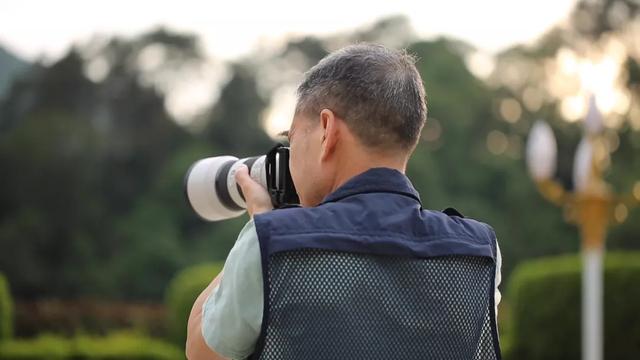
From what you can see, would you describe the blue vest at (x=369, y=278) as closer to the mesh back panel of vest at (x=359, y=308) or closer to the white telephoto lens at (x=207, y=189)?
the mesh back panel of vest at (x=359, y=308)

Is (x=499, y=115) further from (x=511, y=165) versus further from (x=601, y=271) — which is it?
(x=601, y=271)

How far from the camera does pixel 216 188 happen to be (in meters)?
1.99

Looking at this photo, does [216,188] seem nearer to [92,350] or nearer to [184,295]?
[184,295]

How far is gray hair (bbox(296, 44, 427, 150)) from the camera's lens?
1.71 m

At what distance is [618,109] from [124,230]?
1370cm

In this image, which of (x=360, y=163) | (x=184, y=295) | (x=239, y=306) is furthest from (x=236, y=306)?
(x=184, y=295)

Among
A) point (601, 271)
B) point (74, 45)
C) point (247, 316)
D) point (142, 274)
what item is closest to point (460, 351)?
point (247, 316)

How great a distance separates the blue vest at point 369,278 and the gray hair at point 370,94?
0.21ft

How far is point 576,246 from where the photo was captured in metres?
32.4

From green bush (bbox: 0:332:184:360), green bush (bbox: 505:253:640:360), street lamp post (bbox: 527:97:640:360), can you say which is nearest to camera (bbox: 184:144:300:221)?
street lamp post (bbox: 527:97:640:360)

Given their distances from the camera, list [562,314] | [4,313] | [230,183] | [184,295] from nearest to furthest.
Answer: [230,183], [562,314], [184,295], [4,313]

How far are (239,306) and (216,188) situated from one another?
0.39 meters

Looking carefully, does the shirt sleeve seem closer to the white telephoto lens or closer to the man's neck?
the man's neck

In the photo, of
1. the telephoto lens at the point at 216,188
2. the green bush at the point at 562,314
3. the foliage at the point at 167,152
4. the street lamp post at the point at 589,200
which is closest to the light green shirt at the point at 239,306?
the telephoto lens at the point at 216,188
